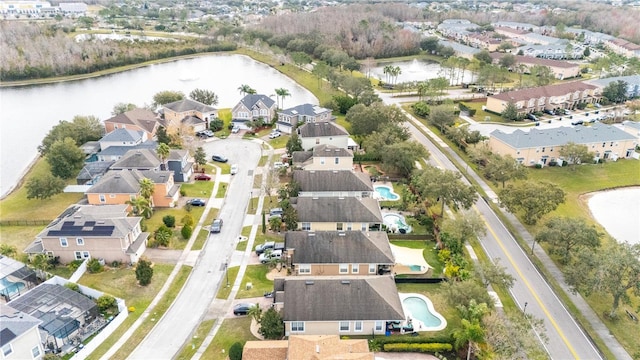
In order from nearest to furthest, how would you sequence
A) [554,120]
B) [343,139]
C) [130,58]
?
1. [343,139]
2. [554,120]
3. [130,58]

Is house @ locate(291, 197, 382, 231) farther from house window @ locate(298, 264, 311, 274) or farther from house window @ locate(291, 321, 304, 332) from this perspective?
house window @ locate(291, 321, 304, 332)

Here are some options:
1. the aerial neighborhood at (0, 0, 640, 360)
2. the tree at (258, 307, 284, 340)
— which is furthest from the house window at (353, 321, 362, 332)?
the tree at (258, 307, 284, 340)

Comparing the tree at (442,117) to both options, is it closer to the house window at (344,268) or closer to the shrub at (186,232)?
the house window at (344,268)

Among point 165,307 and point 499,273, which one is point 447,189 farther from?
point 165,307

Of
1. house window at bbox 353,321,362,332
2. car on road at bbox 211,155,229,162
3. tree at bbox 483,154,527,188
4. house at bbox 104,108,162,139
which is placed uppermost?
house at bbox 104,108,162,139

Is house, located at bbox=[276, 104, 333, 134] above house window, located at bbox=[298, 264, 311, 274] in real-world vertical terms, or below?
above

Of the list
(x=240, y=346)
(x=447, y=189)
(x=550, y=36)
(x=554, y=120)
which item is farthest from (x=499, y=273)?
(x=550, y=36)
